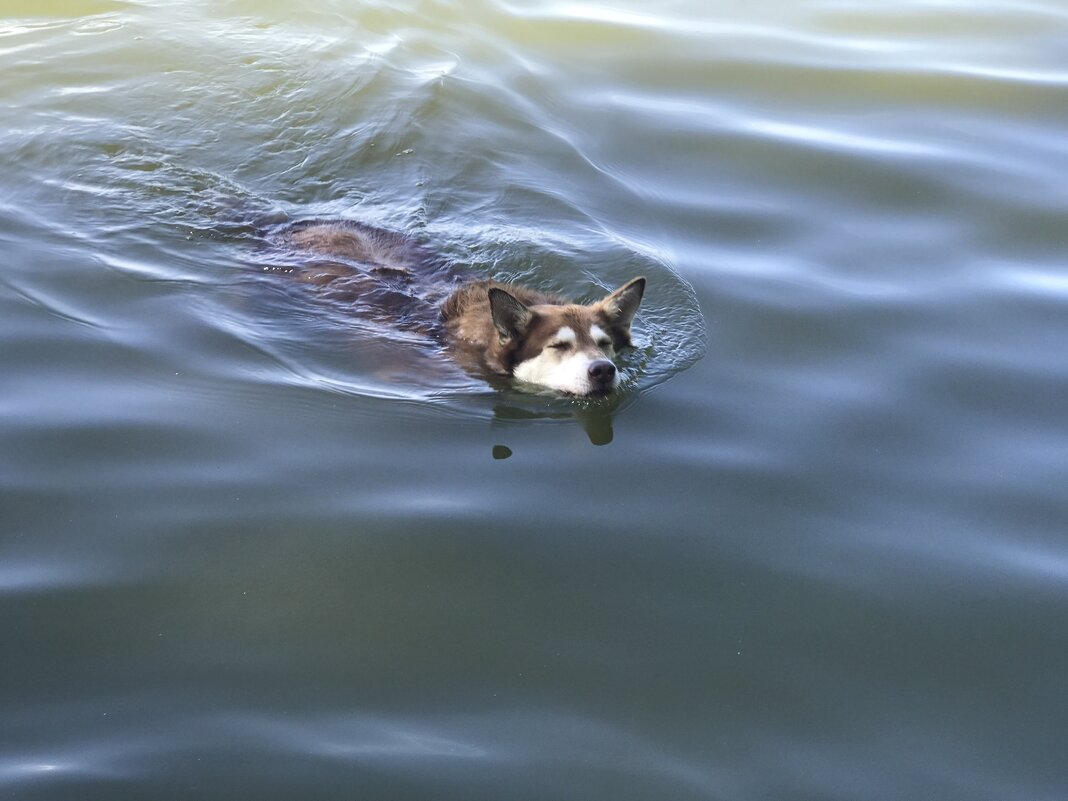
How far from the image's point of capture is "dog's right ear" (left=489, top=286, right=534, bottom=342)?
773 cm

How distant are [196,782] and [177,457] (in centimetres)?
245

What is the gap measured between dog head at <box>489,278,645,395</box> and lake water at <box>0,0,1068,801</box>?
7.8 inches

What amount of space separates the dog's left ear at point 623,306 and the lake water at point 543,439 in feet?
0.84

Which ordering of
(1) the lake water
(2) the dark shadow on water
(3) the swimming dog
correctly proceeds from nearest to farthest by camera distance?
1. (1) the lake water
2. (2) the dark shadow on water
3. (3) the swimming dog

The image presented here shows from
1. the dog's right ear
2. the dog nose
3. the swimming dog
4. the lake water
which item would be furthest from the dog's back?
the dog nose

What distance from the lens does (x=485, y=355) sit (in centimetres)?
812

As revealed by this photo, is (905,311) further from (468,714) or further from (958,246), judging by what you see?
(468,714)

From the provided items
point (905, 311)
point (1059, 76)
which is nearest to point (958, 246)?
point (905, 311)

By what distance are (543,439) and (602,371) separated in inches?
27.2

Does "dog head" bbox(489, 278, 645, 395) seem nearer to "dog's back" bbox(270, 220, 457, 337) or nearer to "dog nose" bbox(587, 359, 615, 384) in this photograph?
"dog nose" bbox(587, 359, 615, 384)

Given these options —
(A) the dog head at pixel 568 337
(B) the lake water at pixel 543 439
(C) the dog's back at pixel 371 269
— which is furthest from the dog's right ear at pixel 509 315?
(C) the dog's back at pixel 371 269

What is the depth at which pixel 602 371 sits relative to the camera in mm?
7480

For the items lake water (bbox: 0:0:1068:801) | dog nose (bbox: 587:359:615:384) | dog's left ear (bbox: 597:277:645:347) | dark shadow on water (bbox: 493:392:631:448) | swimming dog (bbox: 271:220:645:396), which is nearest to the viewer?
lake water (bbox: 0:0:1068:801)

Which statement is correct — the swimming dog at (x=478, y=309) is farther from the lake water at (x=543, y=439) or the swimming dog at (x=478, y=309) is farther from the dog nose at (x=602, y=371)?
the lake water at (x=543, y=439)
